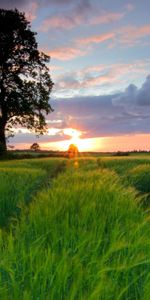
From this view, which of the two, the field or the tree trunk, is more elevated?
the tree trunk

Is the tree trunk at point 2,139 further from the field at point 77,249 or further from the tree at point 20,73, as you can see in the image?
the field at point 77,249

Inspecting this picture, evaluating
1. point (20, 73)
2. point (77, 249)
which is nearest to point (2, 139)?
point (20, 73)

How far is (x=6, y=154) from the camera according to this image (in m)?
40.1

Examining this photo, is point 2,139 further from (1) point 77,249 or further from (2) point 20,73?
(1) point 77,249

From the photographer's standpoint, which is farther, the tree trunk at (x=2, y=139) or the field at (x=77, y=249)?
the tree trunk at (x=2, y=139)

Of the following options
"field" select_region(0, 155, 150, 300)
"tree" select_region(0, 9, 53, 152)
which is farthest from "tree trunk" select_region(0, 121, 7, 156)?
"field" select_region(0, 155, 150, 300)

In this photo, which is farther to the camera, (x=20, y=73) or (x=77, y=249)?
(x=20, y=73)

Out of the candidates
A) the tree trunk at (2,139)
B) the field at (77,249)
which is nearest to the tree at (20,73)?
the tree trunk at (2,139)

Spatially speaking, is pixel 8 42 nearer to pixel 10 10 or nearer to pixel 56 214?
pixel 10 10

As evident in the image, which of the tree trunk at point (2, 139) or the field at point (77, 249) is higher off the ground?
the tree trunk at point (2, 139)

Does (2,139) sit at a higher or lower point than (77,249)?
higher

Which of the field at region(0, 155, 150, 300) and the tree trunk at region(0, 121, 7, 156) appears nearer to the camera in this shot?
the field at region(0, 155, 150, 300)

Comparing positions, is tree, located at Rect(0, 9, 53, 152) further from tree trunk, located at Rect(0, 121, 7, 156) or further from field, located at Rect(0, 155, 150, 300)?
field, located at Rect(0, 155, 150, 300)

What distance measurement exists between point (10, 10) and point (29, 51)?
387 centimetres
